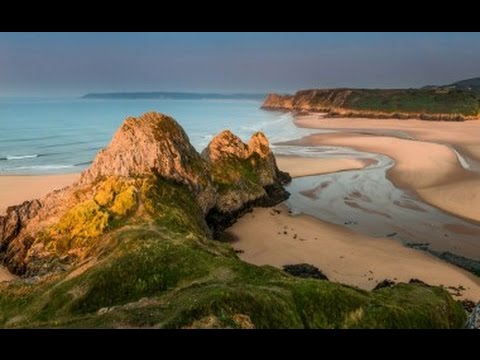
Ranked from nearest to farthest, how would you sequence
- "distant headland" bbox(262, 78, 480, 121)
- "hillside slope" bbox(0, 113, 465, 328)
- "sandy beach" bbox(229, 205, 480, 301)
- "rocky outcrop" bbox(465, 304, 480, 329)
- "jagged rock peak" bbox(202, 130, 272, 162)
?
1. "rocky outcrop" bbox(465, 304, 480, 329)
2. "hillside slope" bbox(0, 113, 465, 328)
3. "sandy beach" bbox(229, 205, 480, 301)
4. "jagged rock peak" bbox(202, 130, 272, 162)
5. "distant headland" bbox(262, 78, 480, 121)

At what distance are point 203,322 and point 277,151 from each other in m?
60.7

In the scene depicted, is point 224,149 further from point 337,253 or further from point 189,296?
point 189,296

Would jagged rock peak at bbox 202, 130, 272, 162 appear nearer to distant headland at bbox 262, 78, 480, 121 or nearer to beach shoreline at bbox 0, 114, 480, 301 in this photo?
beach shoreline at bbox 0, 114, 480, 301

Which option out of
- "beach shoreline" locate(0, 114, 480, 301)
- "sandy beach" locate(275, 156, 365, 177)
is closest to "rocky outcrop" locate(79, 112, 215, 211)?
"beach shoreline" locate(0, 114, 480, 301)

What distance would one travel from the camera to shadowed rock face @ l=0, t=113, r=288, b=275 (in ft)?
77.2

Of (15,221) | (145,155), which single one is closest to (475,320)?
(145,155)

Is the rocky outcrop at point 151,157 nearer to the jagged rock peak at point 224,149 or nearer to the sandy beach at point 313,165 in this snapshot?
the jagged rock peak at point 224,149

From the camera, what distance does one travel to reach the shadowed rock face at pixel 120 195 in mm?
23516

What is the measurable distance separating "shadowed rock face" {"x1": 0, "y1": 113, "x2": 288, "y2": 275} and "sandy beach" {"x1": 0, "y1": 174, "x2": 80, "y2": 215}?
41.8ft

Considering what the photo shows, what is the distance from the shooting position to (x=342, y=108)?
542ft

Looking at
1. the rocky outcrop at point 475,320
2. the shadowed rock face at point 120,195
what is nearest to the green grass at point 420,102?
the shadowed rock face at point 120,195

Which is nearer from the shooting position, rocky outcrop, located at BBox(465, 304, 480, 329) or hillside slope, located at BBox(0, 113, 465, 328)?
rocky outcrop, located at BBox(465, 304, 480, 329)

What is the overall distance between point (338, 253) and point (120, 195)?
42.2ft
